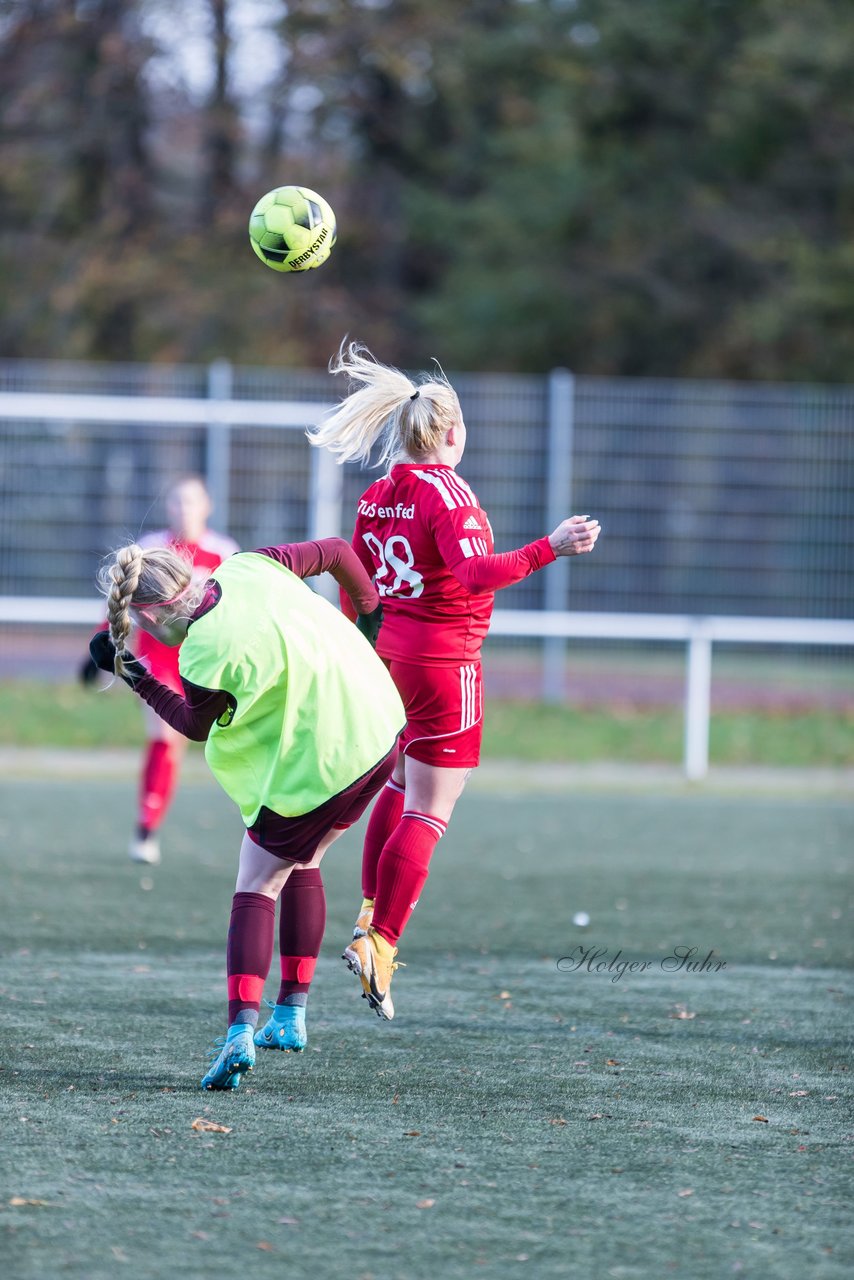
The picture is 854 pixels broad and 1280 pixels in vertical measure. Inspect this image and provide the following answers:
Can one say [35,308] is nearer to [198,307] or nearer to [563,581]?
[198,307]

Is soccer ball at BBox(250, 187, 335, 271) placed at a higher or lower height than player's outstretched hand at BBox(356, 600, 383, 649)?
higher

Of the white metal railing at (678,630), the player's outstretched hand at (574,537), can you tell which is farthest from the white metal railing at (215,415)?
the player's outstretched hand at (574,537)

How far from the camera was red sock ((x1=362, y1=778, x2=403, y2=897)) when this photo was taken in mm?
5074

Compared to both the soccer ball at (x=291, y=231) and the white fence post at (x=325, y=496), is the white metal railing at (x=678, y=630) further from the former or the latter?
the soccer ball at (x=291, y=231)

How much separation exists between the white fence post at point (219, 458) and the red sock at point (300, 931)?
946cm

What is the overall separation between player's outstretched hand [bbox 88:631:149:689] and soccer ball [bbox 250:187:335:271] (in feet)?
7.53

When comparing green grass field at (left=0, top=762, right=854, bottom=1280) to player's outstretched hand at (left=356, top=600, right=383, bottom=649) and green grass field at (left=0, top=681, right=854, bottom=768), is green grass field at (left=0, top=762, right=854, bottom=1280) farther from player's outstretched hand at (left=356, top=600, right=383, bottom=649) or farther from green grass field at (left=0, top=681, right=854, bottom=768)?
green grass field at (left=0, top=681, right=854, bottom=768)

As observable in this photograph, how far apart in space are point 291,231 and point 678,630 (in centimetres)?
710

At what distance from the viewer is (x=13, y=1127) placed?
3691 millimetres

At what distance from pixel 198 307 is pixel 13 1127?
68.0 ft

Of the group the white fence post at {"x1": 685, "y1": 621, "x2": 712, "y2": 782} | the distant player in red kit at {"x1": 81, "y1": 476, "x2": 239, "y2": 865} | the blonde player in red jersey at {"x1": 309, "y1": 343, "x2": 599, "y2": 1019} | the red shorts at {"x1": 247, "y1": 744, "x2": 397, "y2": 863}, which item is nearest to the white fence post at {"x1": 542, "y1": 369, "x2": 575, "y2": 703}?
the white fence post at {"x1": 685, "y1": 621, "x2": 712, "y2": 782}

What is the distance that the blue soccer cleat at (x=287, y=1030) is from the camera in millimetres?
4492

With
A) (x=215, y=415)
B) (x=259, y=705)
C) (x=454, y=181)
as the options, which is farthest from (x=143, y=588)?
(x=454, y=181)

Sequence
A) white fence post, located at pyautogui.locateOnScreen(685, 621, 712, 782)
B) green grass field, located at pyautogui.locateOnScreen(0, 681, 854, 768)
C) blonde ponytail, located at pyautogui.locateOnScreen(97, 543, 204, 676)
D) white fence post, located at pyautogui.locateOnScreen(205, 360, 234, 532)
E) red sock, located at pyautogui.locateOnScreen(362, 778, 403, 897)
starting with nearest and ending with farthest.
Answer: blonde ponytail, located at pyautogui.locateOnScreen(97, 543, 204, 676), red sock, located at pyautogui.locateOnScreen(362, 778, 403, 897), white fence post, located at pyautogui.locateOnScreen(685, 621, 712, 782), green grass field, located at pyautogui.locateOnScreen(0, 681, 854, 768), white fence post, located at pyautogui.locateOnScreen(205, 360, 234, 532)
